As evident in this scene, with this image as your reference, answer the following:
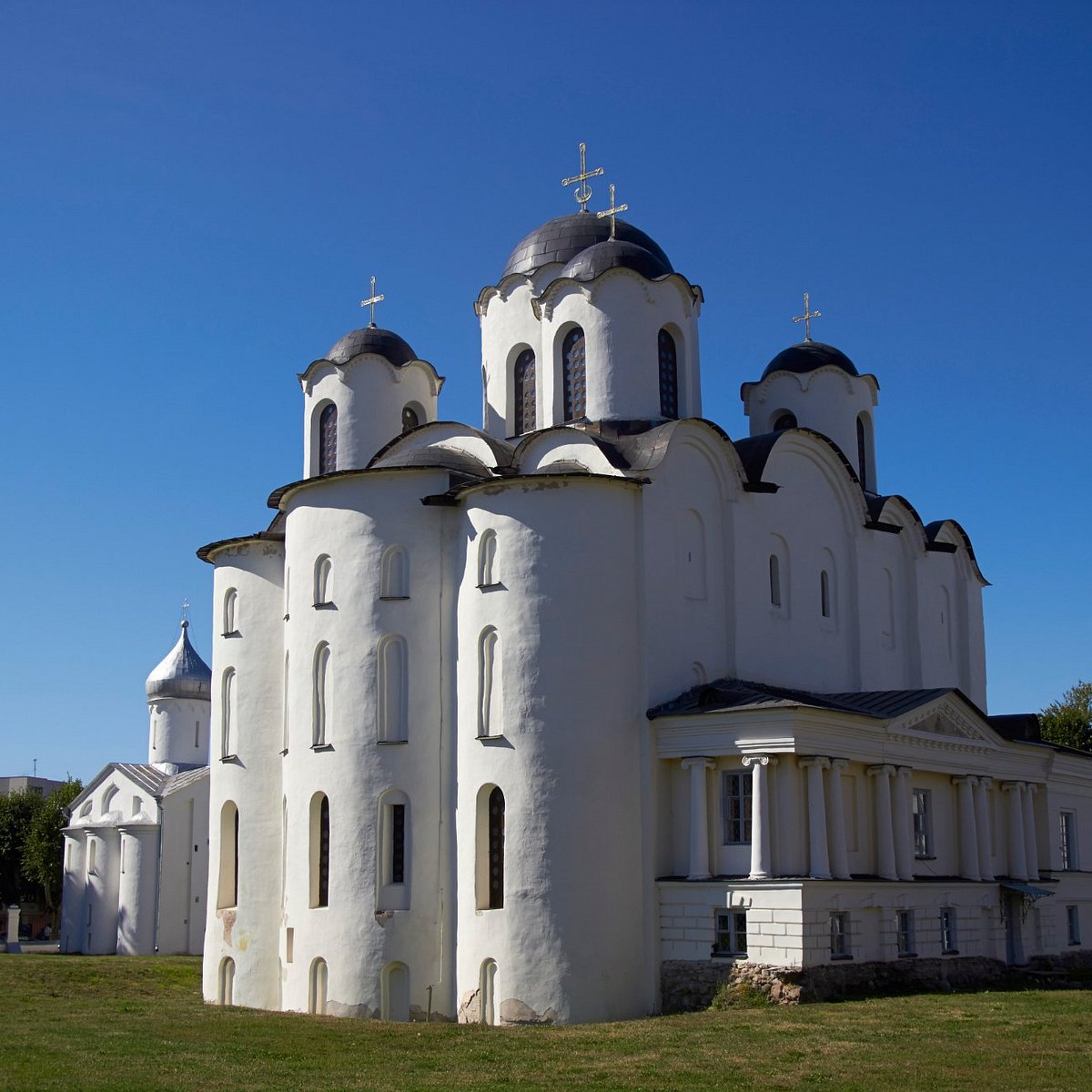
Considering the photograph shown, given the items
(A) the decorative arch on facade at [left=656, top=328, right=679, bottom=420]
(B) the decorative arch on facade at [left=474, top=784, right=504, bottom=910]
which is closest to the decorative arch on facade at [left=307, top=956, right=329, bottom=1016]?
(B) the decorative arch on facade at [left=474, top=784, right=504, bottom=910]

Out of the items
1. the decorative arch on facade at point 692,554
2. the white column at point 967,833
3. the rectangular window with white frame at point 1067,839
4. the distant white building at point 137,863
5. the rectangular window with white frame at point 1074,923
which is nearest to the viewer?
the decorative arch on facade at point 692,554

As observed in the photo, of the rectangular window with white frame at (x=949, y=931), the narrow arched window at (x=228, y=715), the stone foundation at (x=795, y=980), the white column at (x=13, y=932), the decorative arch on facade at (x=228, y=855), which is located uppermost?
the narrow arched window at (x=228, y=715)

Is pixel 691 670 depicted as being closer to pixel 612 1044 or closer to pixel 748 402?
pixel 612 1044

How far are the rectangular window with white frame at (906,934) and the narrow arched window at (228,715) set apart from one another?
13154 millimetres

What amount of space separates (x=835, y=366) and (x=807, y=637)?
803cm

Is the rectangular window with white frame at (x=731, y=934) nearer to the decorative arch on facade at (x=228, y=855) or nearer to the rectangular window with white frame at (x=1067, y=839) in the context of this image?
the decorative arch on facade at (x=228, y=855)

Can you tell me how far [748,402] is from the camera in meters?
35.7

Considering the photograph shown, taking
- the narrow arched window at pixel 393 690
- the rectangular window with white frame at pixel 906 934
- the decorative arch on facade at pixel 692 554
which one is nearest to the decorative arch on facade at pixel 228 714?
the narrow arched window at pixel 393 690

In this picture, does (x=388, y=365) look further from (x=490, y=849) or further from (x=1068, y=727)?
(x=1068, y=727)

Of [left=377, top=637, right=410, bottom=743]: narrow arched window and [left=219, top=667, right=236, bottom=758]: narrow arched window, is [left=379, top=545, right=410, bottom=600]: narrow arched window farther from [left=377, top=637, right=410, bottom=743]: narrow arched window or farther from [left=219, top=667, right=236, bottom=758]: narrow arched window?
[left=219, top=667, right=236, bottom=758]: narrow arched window

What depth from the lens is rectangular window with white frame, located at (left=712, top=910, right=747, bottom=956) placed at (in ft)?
78.0

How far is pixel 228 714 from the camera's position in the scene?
30.5 m

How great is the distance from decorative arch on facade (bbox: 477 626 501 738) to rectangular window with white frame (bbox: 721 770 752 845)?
3.85m

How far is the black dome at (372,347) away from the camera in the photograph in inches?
1299
